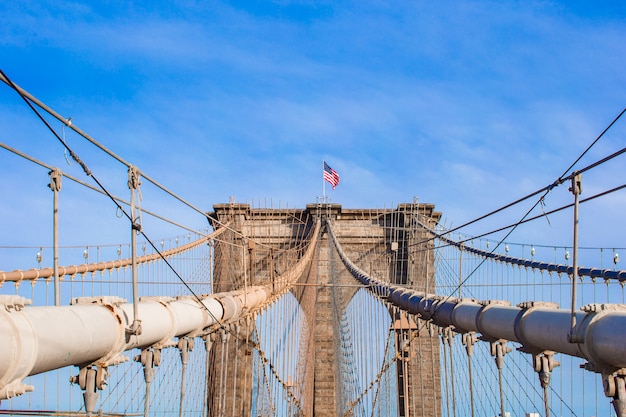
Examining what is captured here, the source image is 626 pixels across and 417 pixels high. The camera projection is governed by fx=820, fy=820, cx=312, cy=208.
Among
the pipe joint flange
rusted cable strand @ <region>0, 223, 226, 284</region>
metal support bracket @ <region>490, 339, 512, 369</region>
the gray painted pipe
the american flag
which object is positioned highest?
the american flag

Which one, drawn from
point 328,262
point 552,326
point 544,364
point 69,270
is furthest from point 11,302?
point 328,262

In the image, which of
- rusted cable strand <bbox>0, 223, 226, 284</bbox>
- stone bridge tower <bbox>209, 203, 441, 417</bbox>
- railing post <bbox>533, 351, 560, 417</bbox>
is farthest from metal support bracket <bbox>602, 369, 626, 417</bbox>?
stone bridge tower <bbox>209, 203, 441, 417</bbox>

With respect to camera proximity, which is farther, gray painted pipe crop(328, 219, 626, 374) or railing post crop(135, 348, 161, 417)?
railing post crop(135, 348, 161, 417)

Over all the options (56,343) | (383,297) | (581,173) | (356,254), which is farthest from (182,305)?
(356,254)

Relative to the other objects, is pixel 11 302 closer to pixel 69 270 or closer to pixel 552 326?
pixel 552 326

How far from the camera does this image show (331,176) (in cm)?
2853

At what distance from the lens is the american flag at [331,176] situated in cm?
2827

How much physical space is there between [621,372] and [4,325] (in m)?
3.06

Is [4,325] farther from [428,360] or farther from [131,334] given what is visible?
[428,360]

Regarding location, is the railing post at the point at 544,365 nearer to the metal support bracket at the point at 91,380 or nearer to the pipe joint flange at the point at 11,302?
the metal support bracket at the point at 91,380

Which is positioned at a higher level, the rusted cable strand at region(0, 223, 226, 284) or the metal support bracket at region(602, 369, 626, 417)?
the rusted cable strand at region(0, 223, 226, 284)

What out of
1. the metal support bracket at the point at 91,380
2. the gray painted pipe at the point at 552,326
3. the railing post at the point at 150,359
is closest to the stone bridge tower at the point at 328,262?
the gray painted pipe at the point at 552,326

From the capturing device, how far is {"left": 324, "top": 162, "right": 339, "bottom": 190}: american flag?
92.7ft

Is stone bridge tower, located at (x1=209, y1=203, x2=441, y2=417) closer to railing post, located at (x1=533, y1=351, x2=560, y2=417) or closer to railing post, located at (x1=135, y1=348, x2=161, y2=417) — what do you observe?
railing post, located at (x1=135, y1=348, x2=161, y2=417)
